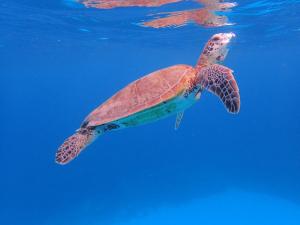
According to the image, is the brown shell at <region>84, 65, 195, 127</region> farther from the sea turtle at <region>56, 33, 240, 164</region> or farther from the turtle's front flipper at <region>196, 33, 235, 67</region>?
the turtle's front flipper at <region>196, 33, 235, 67</region>

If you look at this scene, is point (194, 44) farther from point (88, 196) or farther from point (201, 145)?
point (201, 145)

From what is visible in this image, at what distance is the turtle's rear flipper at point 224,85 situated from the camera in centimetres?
463

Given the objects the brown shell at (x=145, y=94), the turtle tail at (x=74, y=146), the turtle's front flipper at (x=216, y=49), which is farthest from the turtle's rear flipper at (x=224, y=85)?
the turtle tail at (x=74, y=146)

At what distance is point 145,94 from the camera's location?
5.85 metres

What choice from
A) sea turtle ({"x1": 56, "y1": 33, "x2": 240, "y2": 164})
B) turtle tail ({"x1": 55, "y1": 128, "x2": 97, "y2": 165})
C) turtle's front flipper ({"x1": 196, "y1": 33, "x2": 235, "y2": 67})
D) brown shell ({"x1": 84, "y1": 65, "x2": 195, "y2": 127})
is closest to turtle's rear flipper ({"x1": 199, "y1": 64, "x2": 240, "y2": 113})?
sea turtle ({"x1": 56, "y1": 33, "x2": 240, "y2": 164})

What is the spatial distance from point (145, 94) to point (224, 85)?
1554mm

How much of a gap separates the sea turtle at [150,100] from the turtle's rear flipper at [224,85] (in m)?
0.21

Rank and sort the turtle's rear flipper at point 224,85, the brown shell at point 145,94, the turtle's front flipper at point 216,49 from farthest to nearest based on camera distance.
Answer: the turtle's front flipper at point 216,49 → the brown shell at point 145,94 → the turtle's rear flipper at point 224,85

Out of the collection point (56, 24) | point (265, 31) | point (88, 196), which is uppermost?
point (265, 31)

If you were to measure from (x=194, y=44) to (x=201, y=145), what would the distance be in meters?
28.7

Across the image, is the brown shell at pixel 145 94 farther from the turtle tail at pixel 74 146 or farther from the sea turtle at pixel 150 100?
the turtle tail at pixel 74 146

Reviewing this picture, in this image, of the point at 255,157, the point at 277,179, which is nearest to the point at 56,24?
the point at 277,179

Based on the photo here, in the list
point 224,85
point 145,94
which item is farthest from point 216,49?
point 145,94

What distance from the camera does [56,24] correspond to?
57.4 feet
